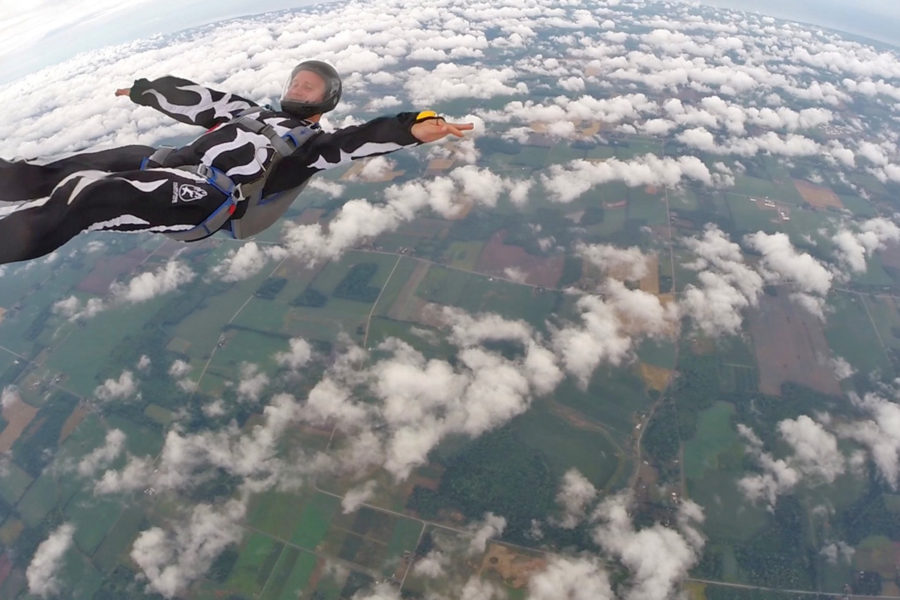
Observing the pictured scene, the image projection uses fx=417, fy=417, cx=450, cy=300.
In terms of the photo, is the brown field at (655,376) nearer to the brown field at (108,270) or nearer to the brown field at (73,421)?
the brown field at (73,421)

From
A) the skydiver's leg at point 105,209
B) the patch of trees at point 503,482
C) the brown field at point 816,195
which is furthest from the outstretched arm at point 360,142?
the brown field at point 816,195

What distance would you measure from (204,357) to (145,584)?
2009 centimetres

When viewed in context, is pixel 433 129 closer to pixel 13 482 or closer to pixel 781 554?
pixel 781 554

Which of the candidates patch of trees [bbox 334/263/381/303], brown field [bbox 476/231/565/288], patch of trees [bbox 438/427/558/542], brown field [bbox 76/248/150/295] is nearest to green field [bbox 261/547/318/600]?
patch of trees [bbox 438/427/558/542]

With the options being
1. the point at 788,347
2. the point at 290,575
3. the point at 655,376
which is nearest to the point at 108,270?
the point at 290,575

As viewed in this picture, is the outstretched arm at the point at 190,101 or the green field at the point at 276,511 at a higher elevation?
the outstretched arm at the point at 190,101

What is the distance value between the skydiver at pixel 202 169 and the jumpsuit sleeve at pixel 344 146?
1cm

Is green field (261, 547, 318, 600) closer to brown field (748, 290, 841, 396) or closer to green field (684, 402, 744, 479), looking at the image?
green field (684, 402, 744, 479)

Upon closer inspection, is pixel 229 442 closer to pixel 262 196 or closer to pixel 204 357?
pixel 204 357

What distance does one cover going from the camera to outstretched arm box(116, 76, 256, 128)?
523 cm

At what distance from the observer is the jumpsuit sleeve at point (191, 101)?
5.23 meters

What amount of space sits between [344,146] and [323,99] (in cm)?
117

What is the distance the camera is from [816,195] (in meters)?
69.1

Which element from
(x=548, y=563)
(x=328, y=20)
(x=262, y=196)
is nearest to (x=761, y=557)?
(x=548, y=563)
